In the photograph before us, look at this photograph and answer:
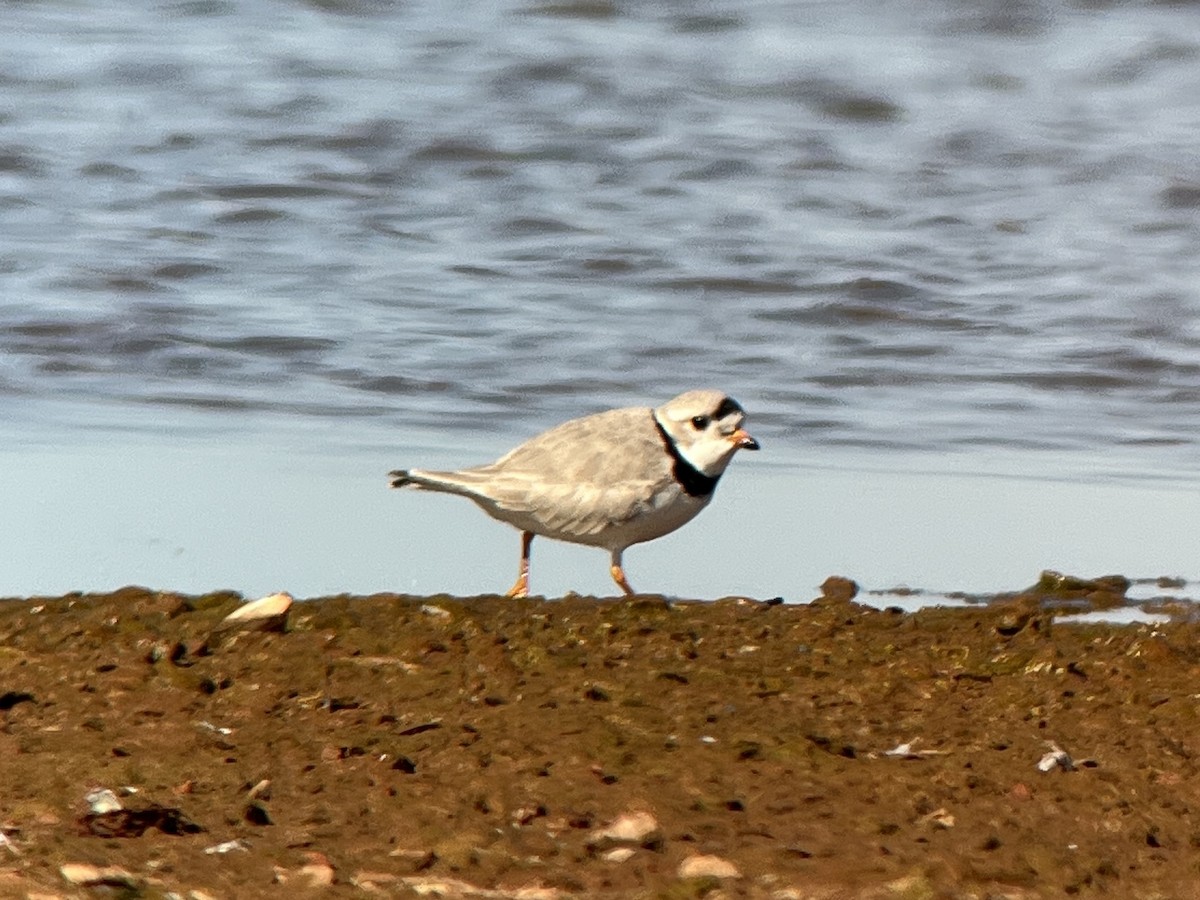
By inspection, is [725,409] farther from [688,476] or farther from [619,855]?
[619,855]

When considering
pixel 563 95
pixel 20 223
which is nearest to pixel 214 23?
pixel 563 95

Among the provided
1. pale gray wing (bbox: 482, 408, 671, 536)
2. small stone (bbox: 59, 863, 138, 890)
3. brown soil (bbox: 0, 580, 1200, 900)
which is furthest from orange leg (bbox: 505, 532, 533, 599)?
small stone (bbox: 59, 863, 138, 890)

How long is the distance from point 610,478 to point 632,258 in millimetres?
3901

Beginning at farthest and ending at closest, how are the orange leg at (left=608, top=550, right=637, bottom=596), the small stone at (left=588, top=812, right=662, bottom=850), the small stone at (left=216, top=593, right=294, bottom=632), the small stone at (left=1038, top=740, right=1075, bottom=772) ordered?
1. the orange leg at (left=608, top=550, right=637, bottom=596)
2. the small stone at (left=216, top=593, right=294, bottom=632)
3. the small stone at (left=1038, top=740, right=1075, bottom=772)
4. the small stone at (left=588, top=812, right=662, bottom=850)

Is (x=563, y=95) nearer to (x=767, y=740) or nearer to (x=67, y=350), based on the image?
(x=67, y=350)

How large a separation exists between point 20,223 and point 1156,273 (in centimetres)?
474

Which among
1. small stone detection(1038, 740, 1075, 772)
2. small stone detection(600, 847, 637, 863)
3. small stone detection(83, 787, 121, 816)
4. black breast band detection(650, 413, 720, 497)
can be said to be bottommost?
small stone detection(83, 787, 121, 816)

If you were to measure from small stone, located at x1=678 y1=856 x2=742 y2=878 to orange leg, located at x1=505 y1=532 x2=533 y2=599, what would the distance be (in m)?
2.03

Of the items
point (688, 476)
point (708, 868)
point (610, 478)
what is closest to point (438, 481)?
point (610, 478)

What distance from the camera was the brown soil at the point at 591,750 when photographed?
11.3 ft

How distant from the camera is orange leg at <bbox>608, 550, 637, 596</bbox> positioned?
557 centimetres

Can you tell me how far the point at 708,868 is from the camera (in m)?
3.43

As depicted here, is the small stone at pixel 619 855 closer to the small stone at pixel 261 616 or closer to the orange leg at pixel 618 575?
the small stone at pixel 261 616

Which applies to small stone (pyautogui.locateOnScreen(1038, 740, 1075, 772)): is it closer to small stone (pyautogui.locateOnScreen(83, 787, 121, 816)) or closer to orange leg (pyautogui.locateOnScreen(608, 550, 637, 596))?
small stone (pyautogui.locateOnScreen(83, 787, 121, 816))
